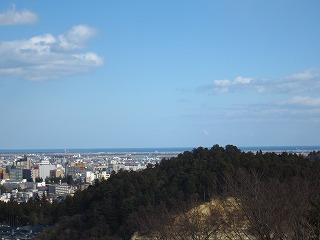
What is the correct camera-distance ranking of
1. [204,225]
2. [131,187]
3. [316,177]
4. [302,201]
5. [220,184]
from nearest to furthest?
[302,201]
[204,225]
[316,177]
[220,184]
[131,187]

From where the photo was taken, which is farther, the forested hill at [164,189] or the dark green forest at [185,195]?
the forested hill at [164,189]

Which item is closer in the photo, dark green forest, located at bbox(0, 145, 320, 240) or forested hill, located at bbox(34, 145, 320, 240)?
dark green forest, located at bbox(0, 145, 320, 240)

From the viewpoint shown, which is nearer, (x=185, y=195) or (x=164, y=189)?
(x=185, y=195)

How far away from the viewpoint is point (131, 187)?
26.8m

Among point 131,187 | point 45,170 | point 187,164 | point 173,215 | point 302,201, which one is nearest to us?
point 302,201

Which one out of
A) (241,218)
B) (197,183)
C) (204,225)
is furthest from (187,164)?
(241,218)

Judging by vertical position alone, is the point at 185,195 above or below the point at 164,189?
below

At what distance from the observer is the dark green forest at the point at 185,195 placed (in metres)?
16.5

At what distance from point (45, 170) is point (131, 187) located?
74968mm

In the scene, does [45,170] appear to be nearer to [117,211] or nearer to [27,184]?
[27,184]

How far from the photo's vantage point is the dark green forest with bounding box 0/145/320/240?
16.5 meters

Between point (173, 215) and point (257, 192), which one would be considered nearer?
point (257, 192)

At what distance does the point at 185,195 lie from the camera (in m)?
24.8

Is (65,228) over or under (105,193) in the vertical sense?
under
